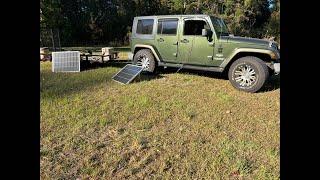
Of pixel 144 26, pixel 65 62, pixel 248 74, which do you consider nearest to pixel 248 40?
pixel 248 74

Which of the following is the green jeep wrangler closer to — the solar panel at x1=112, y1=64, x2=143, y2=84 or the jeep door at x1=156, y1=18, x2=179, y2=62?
the jeep door at x1=156, y1=18, x2=179, y2=62

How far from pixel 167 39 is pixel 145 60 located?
99 cm

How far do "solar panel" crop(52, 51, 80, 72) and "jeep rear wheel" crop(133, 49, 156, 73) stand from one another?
6.81ft

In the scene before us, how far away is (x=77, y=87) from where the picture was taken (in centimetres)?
769

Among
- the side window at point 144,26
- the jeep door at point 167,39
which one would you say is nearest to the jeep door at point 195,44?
the jeep door at point 167,39

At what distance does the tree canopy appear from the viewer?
29516mm

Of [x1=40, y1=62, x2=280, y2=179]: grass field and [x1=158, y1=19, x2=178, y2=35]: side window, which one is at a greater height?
[x1=158, y1=19, x2=178, y2=35]: side window

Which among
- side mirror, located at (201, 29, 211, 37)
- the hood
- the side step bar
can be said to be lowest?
the side step bar

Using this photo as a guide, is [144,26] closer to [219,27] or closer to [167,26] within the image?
[167,26]

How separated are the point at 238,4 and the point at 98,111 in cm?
2971

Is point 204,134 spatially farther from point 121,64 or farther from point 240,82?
point 121,64

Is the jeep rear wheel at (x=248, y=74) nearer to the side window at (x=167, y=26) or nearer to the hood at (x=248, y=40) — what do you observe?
the hood at (x=248, y=40)

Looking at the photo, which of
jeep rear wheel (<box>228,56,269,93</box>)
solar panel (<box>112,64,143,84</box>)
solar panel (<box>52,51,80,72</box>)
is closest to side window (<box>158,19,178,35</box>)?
solar panel (<box>112,64,143,84</box>)
